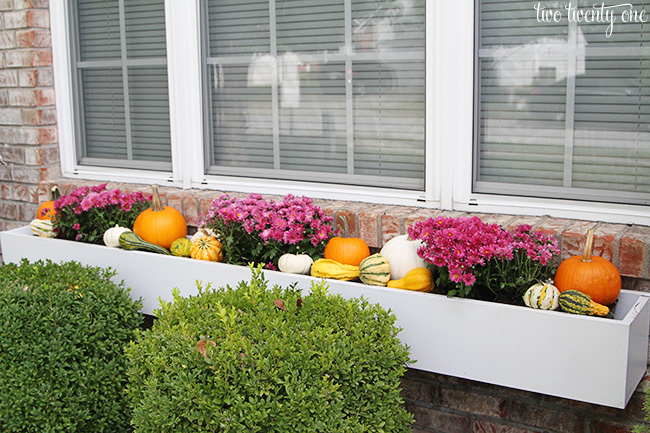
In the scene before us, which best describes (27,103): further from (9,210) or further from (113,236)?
(113,236)

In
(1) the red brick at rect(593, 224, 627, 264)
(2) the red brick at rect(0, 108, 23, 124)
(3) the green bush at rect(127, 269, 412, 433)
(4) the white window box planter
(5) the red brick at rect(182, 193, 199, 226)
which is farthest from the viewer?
(2) the red brick at rect(0, 108, 23, 124)

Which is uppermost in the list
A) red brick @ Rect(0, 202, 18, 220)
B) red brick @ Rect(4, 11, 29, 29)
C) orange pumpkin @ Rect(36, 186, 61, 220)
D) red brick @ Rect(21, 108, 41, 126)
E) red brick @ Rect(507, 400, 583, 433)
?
red brick @ Rect(4, 11, 29, 29)

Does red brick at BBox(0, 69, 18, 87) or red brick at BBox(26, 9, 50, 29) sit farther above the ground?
red brick at BBox(26, 9, 50, 29)

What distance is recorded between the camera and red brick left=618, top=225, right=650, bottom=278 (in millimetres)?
2354

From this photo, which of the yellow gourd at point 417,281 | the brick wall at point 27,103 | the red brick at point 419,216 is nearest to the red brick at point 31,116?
Result: the brick wall at point 27,103

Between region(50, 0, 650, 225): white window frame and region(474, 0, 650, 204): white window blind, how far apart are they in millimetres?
53

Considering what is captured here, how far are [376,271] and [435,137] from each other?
0.64 meters

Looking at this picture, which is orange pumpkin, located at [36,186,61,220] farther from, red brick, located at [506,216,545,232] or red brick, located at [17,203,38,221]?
red brick, located at [506,216,545,232]

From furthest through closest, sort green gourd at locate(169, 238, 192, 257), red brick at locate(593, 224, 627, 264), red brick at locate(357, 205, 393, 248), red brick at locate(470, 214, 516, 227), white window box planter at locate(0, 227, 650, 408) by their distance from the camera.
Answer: green gourd at locate(169, 238, 192, 257) < red brick at locate(357, 205, 393, 248) < red brick at locate(470, 214, 516, 227) < red brick at locate(593, 224, 627, 264) < white window box planter at locate(0, 227, 650, 408)

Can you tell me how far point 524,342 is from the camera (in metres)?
2.25

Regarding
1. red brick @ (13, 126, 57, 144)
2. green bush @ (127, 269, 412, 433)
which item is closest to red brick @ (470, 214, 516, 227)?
green bush @ (127, 269, 412, 433)

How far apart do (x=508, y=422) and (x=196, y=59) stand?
7.12 ft

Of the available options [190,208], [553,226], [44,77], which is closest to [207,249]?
[190,208]

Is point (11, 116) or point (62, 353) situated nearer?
point (62, 353)
